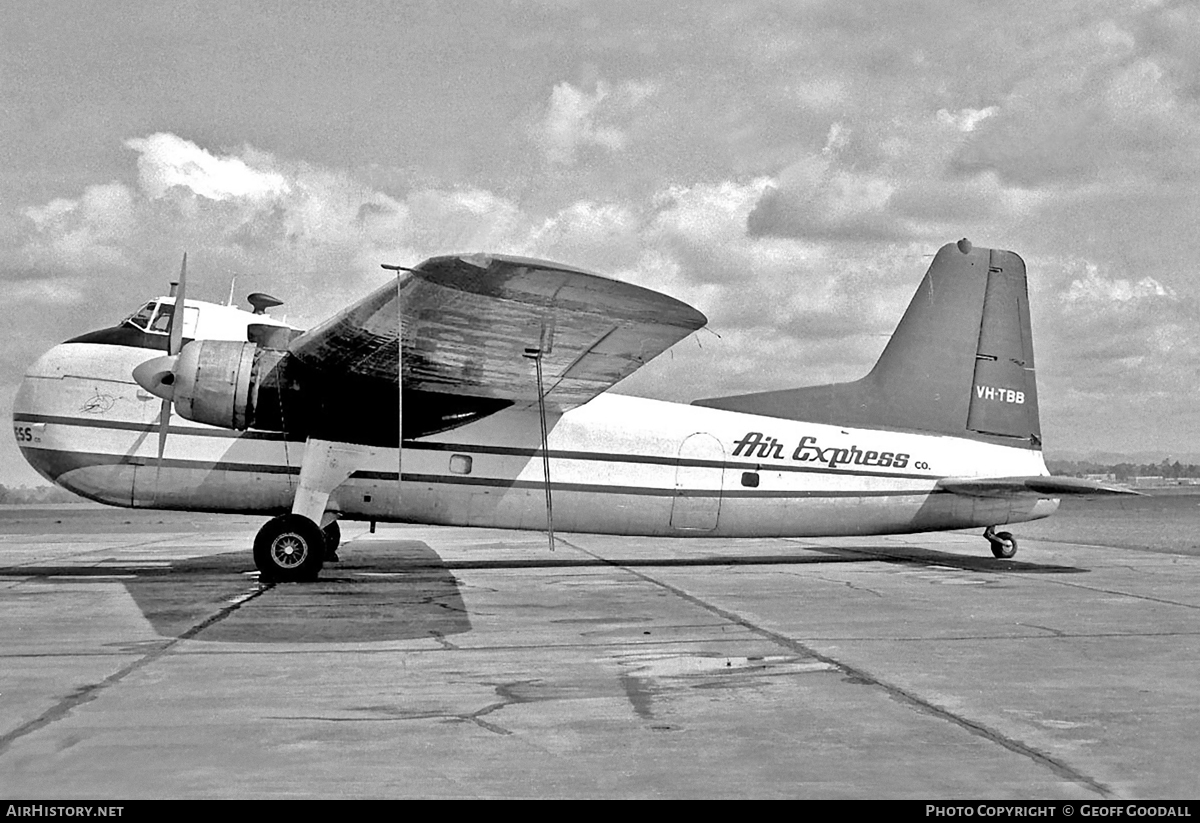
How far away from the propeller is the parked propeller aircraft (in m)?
0.03

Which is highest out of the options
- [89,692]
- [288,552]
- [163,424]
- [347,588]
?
[163,424]

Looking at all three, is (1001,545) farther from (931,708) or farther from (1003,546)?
(931,708)

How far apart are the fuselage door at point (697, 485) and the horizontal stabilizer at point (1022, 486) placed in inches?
145

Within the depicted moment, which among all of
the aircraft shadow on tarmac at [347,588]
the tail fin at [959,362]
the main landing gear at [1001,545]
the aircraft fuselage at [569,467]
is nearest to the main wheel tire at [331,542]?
the aircraft shadow on tarmac at [347,588]

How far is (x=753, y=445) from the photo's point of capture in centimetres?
1524

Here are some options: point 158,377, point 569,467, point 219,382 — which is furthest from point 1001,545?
point 158,377

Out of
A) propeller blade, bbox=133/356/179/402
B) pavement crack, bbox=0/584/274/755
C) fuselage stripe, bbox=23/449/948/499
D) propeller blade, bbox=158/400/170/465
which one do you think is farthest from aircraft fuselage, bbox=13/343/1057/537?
pavement crack, bbox=0/584/274/755

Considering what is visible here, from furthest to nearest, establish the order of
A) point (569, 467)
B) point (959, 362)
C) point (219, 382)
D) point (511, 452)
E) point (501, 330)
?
point (959, 362), point (569, 467), point (511, 452), point (219, 382), point (501, 330)

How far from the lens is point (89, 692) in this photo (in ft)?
19.7

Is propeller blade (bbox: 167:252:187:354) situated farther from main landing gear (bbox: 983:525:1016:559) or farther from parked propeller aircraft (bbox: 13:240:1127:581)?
main landing gear (bbox: 983:525:1016:559)

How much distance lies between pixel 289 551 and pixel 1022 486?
10.4 meters

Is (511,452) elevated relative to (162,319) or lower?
lower

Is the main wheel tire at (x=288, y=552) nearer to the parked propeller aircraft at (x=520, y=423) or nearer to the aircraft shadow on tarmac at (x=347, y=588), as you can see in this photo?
the parked propeller aircraft at (x=520, y=423)

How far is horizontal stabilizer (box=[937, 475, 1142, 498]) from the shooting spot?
14.5m
